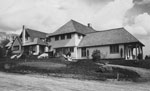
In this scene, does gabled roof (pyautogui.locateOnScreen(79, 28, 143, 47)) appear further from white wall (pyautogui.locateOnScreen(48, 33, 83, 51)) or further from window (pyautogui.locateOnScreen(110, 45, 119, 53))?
white wall (pyautogui.locateOnScreen(48, 33, 83, 51))

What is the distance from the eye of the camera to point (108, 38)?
29.4m

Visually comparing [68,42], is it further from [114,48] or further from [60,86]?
[60,86]

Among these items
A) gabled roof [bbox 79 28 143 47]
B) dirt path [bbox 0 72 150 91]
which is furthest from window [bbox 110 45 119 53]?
dirt path [bbox 0 72 150 91]

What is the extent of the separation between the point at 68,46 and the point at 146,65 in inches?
669

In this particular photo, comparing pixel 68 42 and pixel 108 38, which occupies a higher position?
pixel 108 38

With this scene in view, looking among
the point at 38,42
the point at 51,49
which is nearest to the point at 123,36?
the point at 51,49

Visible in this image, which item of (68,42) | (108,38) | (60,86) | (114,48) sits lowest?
(60,86)

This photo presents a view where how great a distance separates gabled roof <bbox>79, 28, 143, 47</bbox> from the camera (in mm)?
26709

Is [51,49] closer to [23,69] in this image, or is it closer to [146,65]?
[23,69]

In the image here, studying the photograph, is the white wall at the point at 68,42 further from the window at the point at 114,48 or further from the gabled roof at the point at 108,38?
the window at the point at 114,48

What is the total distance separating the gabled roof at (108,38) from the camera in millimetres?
26709

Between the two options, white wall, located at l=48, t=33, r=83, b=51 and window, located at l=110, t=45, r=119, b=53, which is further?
white wall, located at l=48, t=33, r=83, b=51

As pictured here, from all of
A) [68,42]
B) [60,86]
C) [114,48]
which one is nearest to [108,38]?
[114,48]

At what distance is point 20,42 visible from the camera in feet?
144
